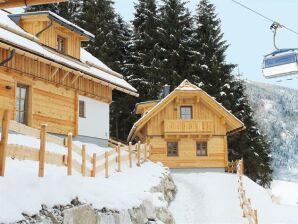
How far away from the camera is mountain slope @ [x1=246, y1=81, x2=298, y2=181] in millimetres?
78062

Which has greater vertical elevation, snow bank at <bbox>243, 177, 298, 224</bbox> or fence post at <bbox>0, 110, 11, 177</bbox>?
fence post at <bbox>0, 110, 11, 177</bbox>

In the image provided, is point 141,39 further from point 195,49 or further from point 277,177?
point 277,177

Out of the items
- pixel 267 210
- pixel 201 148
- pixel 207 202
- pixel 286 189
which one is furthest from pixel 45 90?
pixel 286 189

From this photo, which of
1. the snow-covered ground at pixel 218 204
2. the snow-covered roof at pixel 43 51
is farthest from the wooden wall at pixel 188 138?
the snow-covered roof at pixel 43 51

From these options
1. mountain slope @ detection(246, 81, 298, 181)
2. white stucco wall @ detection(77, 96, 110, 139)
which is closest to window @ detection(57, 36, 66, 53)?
white stucco wall @ detection(77, 96, 110, 139)

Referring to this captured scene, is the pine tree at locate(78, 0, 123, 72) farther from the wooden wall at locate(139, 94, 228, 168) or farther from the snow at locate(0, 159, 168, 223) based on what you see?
the snow at locate(0, 159, 168, 223)

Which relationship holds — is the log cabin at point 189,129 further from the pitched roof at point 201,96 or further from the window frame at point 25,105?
the window frame at point 25,105

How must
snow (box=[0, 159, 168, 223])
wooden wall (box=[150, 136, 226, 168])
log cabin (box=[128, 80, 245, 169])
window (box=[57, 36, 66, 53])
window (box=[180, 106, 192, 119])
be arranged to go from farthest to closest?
1. window (box=[180, 106, 192, 119])
2. wooden wall (box=[150, 136, 226, 168])
3. log cabin (box=[128, 80, 245, 169])
4. window (box=[57, 36, 66, 53])
5. snow (box=[0, 159, 168, 223])

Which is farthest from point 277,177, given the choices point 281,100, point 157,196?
point 157,196

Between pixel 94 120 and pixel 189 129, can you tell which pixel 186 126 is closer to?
pixel 189 129

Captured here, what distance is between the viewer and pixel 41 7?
4184cm

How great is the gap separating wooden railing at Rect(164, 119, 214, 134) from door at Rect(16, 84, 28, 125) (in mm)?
13380

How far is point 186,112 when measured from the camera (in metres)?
32.0

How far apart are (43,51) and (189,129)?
572 inches
